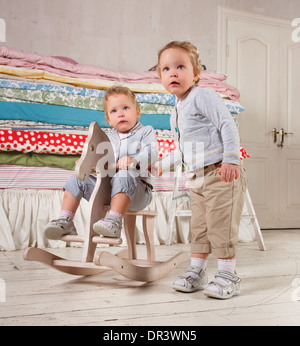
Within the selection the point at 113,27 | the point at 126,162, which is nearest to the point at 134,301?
the point at 126,162

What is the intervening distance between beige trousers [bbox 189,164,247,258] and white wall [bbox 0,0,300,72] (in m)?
2.31

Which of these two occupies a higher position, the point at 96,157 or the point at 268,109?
the point at 268,109

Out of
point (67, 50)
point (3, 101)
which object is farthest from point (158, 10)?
point (3, 101)

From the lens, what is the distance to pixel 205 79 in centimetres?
274

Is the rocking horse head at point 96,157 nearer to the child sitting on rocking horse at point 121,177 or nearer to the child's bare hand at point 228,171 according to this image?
the child sitting on rocking horse at point 121,177

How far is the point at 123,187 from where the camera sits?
139 centimetres

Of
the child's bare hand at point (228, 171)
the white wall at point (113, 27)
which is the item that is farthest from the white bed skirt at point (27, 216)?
the white wall at point (113, 27)

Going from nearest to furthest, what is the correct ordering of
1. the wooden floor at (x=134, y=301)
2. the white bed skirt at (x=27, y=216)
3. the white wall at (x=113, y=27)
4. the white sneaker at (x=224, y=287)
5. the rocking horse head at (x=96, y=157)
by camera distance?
the wooden floor at (x=134, y=301) < the white sneaker at (x=224, y=287) < the rocking horse head at (x=96, y=157) < the white bed skirt at (x=27, y=216) < the white wall at (x=113, y=27)

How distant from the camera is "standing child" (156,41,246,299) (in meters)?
1.27

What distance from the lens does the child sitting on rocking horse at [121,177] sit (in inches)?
53.4

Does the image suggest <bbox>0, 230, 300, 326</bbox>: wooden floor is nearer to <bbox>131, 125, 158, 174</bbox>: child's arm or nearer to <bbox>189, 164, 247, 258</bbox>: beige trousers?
<bbox>189, 164, 247, 258</bbox>: beige trousers

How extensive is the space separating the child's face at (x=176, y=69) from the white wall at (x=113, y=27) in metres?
2.11

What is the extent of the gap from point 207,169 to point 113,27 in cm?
244

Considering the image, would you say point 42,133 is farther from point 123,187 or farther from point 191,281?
point 191,281
